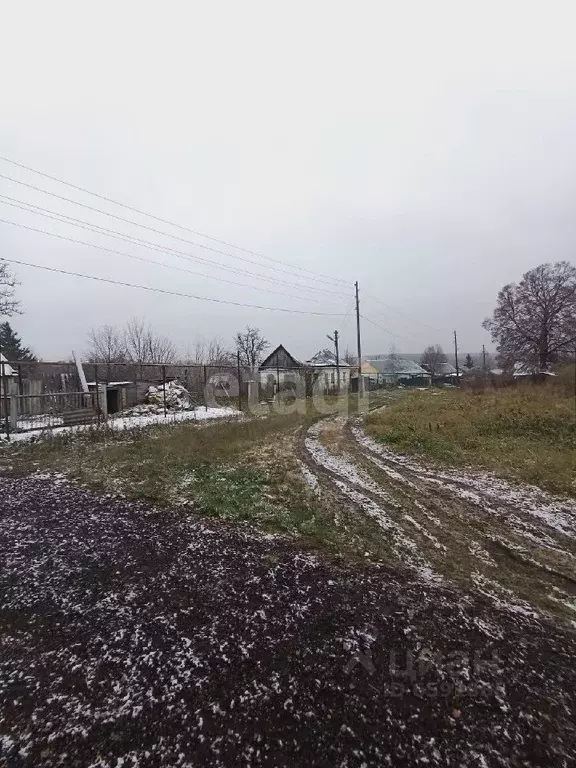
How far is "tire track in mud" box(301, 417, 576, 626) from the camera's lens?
3408 mm

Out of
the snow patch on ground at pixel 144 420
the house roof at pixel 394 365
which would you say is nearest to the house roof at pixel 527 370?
the snow patch on ground at pixel 144 420

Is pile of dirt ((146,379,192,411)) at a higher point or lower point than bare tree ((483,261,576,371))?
lower

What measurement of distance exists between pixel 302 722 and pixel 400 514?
345 centimetres

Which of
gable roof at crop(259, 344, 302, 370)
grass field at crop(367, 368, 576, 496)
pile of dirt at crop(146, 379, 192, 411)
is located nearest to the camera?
grass field at crop(367, 368, 576, 496)

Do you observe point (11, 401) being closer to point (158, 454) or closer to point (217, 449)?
point (158, 454)

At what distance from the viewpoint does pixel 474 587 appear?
10.9ft

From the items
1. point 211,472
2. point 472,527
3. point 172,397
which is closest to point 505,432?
point 472,527

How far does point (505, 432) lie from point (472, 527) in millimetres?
4177

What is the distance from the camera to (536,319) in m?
3.97

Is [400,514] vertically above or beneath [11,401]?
beneath

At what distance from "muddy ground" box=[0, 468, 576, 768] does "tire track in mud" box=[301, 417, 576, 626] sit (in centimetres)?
4

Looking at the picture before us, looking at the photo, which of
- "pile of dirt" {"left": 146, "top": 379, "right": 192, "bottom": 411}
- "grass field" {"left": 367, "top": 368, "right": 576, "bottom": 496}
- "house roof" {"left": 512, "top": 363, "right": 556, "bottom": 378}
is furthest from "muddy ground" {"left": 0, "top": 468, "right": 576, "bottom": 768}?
"pile of dirt" {"left": 146, "top": 379, "right": 192, "bottom": 411}

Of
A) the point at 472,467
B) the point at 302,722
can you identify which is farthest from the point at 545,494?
the point at 302,722

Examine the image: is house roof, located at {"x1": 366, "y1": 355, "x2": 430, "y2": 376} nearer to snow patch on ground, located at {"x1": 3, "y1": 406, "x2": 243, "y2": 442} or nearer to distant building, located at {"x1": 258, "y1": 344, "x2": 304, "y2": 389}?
distant building, located at {"x1": 258, "y1": 344, "x2": 304, "y2": 389}
